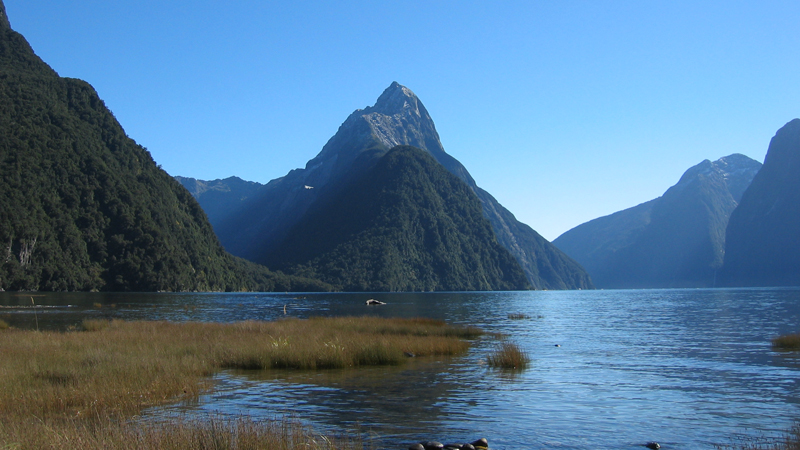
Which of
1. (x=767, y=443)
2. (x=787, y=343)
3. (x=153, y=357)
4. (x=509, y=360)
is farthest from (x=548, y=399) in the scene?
(x=787, y=343)

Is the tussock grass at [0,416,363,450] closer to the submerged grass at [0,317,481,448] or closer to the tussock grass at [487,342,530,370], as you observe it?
the submerged grass at [0,317,481,448]

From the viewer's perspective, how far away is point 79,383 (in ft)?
65.2

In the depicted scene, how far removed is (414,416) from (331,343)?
45.4 feet

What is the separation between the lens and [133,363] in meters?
23.8

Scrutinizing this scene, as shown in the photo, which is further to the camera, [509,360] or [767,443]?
[509,360]

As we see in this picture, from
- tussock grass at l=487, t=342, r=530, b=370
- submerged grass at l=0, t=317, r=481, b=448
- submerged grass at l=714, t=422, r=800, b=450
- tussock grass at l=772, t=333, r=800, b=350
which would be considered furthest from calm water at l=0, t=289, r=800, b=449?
tussock grass at l=772, t=333, r=800, b=350

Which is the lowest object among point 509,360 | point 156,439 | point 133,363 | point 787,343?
point 787,343

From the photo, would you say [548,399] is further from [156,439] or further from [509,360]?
[156,439]

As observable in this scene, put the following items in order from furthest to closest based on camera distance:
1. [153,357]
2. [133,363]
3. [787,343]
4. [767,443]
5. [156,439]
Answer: [787,343] < [153,357] < [133,363] < [767,443] < [156,439]

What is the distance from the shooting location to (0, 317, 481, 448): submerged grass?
14.4m

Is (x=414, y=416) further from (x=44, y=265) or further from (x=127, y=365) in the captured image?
(x=44, y=265)

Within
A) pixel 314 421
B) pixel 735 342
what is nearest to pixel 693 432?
pixel 314 421

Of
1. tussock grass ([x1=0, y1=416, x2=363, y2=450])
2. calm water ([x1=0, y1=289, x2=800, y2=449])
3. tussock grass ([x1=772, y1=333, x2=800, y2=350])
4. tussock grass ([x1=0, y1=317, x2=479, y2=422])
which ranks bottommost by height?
tussock grass ([x1=772, y1=333, x2=800, y2=350])

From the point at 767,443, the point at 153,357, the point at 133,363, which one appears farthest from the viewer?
the point at 153,357
